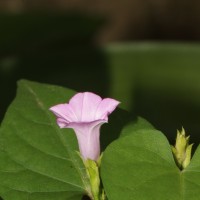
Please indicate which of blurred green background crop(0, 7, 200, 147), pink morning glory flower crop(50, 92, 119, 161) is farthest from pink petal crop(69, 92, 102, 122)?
blurred green background crop(0, 7, 200, 147)

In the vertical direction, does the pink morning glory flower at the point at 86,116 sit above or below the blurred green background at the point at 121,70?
above

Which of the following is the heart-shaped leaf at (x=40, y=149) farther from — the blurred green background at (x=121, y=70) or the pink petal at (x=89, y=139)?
the blurred green background at (x=121, y=70)

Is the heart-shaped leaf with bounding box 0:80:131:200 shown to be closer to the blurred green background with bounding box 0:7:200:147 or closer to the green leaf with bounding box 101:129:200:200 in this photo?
the green leaf with bounding box 101:129:200:200

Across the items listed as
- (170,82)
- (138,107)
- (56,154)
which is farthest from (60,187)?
(170,82)

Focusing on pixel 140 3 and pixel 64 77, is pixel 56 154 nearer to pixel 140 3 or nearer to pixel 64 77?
pixel 64 77

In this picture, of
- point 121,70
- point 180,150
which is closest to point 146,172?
point 180,150

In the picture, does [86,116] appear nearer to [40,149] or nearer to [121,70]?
[40,149]

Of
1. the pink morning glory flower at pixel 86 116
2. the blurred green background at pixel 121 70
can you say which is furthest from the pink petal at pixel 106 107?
the blurred green background at pixel 121 70
